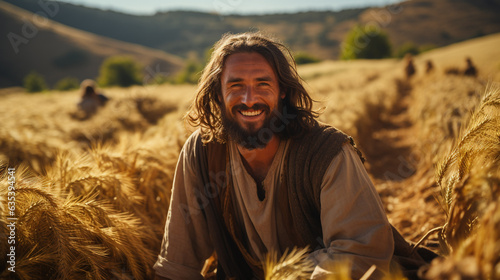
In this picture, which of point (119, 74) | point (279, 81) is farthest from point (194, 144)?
point (119, 74)

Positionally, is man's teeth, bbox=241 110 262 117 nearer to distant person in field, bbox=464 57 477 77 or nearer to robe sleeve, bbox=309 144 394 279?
robe sleeve, bbox=309 144 394 279

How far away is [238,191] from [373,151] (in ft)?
15.9

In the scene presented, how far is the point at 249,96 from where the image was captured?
6.42 feet

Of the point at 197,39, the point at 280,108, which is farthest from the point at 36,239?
the point at 197,39

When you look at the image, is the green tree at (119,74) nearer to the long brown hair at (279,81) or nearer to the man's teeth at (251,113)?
the long brown hair at (279,81)

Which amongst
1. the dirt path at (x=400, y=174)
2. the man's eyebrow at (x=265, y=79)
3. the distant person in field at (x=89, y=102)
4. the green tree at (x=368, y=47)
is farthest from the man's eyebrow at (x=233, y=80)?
the green tree at (x=368, y=47)

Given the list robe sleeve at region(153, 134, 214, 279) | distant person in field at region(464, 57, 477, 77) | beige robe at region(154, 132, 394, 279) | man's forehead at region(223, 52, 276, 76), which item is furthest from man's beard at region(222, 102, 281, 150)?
distant person in field at region(464, 57, 477, 77)

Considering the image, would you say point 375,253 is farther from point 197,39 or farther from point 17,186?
point 197,39

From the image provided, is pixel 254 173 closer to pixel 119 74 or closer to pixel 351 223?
pixel 351 223

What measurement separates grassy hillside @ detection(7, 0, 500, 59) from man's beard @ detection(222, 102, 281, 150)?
63.2 metres

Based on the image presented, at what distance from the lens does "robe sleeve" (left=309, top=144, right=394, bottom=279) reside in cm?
142

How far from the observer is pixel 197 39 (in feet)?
305

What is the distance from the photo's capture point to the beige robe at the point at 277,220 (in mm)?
1442

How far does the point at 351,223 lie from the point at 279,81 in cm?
113
